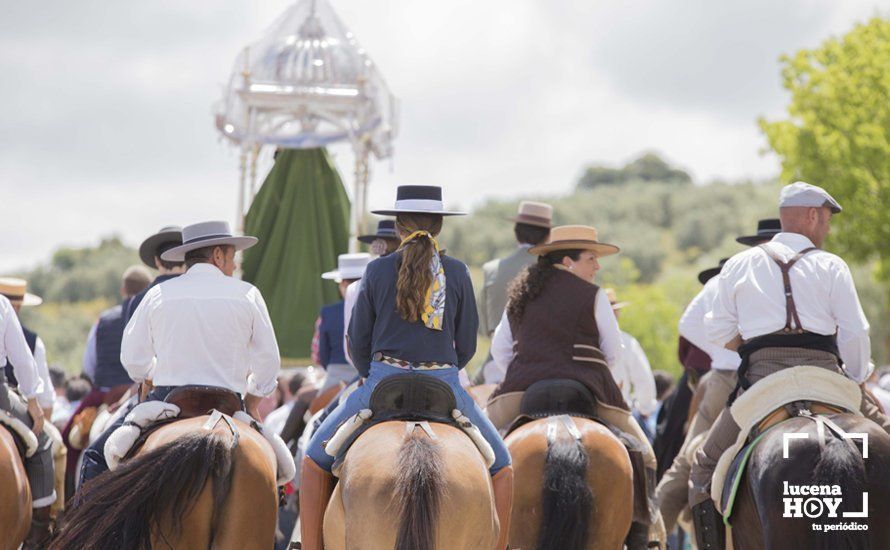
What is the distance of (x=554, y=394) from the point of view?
8.77 metres

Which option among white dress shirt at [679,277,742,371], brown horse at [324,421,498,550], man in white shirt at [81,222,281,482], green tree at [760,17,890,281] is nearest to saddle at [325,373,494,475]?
brown horse at [324,421,498,550]

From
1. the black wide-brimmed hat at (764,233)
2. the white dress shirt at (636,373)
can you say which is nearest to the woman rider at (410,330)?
the black wide-brimmed hat at (764,233)

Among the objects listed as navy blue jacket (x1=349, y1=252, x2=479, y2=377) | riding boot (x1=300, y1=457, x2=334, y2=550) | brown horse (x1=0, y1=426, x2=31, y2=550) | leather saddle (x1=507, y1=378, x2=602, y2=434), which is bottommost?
brown horse (x1=0, y1=426, x2=31, y2=550)

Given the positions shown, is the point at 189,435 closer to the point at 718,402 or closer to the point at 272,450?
the point at 272,450

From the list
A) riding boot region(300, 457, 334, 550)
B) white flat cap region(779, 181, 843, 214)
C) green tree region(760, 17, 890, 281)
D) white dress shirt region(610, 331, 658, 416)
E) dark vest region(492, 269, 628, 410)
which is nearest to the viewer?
riding boot region(300, 457, 334, 550)

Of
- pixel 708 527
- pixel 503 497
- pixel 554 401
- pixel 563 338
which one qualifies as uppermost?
pixel 563 338

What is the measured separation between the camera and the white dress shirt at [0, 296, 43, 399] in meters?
9.39

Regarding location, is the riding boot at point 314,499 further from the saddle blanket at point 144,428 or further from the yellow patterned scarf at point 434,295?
the yellow patterned scarf at point 434,295

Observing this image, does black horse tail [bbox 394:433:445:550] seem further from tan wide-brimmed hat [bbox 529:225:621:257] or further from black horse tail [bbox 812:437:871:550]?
tan wide-brimmed hat [bbox 529:225:621:257]

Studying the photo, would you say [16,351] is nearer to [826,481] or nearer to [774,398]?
[774,398]

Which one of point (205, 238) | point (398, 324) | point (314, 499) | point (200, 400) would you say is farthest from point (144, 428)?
point (398, 324)

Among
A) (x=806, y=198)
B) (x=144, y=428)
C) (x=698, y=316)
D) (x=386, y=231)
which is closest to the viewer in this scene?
(x=144, y=428)

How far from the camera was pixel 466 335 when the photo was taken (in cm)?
754

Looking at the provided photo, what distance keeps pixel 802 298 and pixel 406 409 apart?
8.81 ft
